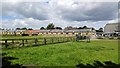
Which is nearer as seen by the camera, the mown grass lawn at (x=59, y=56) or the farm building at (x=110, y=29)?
the mown grass lawn at (x=59, y=56)

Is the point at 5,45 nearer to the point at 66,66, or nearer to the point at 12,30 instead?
the point at 66,66

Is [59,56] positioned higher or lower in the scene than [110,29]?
lower

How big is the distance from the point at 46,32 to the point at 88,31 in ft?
88.0

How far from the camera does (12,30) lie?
13962 centimetres

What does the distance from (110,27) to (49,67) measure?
342 ft

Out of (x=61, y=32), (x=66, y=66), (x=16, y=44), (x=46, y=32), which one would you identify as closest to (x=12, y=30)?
(x=46, y=32)

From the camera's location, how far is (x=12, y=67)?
666 cm

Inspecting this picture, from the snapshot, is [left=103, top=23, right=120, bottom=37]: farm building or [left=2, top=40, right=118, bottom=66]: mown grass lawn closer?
[left=2, top=40, right=118, bottom=66]: mown grass lawn

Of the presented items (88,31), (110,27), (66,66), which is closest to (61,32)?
(88,31)

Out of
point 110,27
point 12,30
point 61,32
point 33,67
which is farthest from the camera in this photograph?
point 12,30

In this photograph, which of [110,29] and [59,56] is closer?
[59,56]

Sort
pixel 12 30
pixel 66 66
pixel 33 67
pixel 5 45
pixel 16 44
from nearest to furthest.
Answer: pixel 33 67 → pixel 66 66 → pixel 5 45 → pixel 16 44 → pixel 12 30

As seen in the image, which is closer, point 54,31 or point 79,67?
point 79,67

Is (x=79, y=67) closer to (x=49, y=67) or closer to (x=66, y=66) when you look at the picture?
(x=66, y=66)
